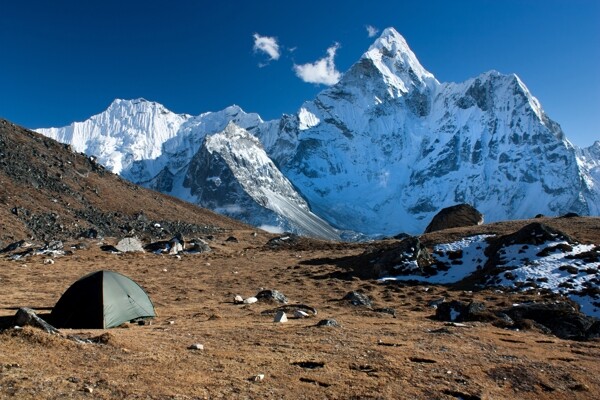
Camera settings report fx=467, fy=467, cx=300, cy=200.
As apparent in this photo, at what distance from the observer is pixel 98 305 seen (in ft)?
61.4

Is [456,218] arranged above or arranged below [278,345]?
above

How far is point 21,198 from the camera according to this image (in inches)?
2655

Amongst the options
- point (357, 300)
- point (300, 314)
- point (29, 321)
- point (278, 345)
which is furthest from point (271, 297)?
point (29, 321)

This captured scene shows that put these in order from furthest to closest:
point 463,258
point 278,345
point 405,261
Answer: point 463,258, point 405,261, point 278,345

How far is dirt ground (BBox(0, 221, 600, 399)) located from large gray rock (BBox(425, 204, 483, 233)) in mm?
39203

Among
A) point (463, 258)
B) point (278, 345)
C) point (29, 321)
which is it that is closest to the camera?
point (29, 321)

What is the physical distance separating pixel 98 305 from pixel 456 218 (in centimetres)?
5843

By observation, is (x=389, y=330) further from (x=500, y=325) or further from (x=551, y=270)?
(x=551, y=270)

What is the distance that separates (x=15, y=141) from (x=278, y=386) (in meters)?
89.0

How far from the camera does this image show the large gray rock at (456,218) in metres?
67.6

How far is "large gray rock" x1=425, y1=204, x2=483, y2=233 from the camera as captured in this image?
6756cm

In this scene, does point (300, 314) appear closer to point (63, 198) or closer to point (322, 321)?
point (322, 321)

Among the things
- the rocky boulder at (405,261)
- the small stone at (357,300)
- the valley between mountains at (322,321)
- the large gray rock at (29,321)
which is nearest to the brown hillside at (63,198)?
the valley between mountains at (322,321)

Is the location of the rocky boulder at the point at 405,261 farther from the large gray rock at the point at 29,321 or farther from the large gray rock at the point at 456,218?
the large gray rock at the point at 29,321
